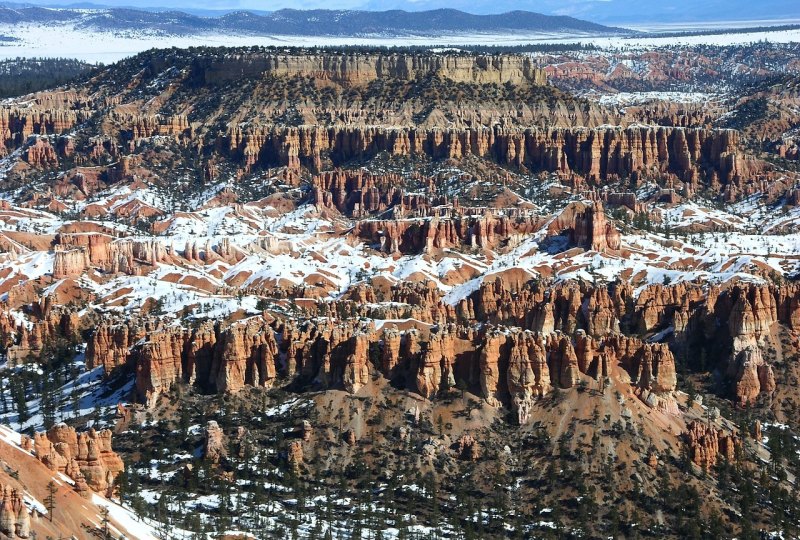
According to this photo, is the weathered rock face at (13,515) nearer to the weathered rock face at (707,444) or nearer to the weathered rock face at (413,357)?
the weathered rock face at (413,357)

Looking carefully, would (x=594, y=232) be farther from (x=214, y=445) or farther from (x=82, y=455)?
(x=82, y=455)

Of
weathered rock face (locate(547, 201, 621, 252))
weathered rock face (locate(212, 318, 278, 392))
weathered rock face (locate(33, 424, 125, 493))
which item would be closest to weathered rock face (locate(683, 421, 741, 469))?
weathered rock face (locate(212, 318, 278, 392))

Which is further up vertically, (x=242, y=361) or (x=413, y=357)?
(x=413, y=357)

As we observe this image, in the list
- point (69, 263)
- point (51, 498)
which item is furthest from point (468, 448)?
point (69, 263)

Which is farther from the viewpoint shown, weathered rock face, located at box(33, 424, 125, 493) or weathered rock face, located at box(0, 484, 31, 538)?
weathered rock face, located at box(33, 424, 125, 493)

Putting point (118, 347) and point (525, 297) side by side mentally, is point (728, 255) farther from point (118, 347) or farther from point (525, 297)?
point (118, 347)

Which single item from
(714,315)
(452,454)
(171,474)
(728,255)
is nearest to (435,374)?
(452,454)

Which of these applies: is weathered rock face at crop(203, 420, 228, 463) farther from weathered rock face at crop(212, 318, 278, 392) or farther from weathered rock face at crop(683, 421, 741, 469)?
weathered rock face at crop(683, 421, 741, 469)
